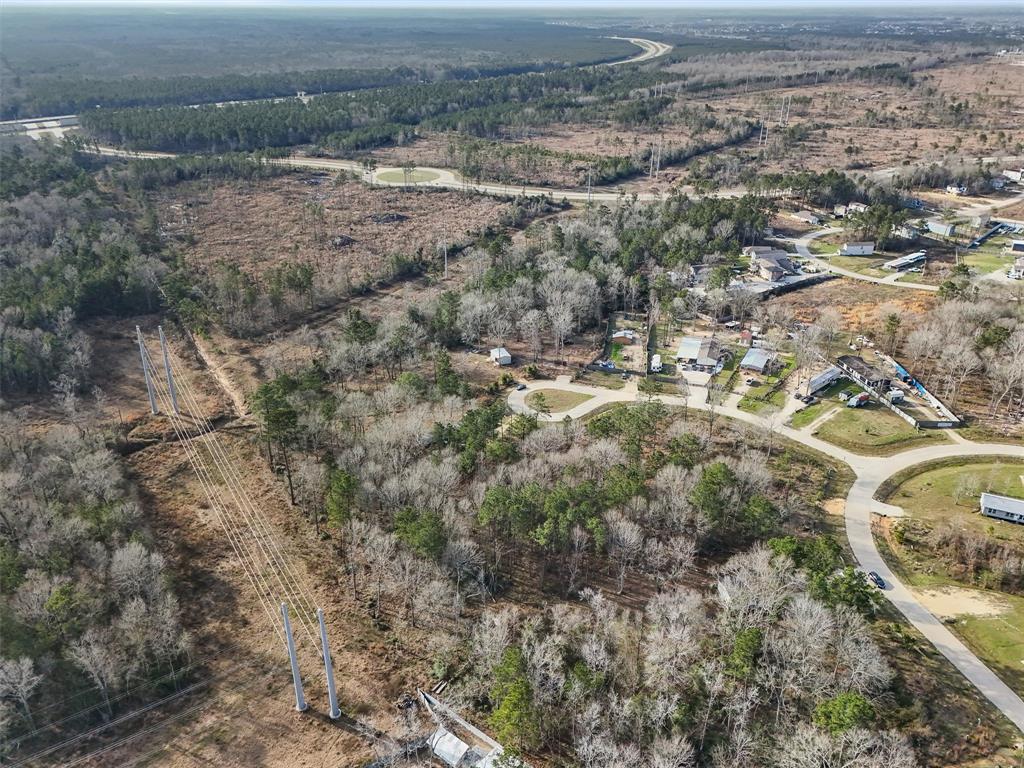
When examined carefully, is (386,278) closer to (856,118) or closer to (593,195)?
(593,195)

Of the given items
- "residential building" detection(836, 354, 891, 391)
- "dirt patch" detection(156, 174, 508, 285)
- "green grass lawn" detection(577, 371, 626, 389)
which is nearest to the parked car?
"residential building" detection(836, 354, 891, 391)

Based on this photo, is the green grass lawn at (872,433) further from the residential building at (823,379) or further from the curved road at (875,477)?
the residential building at (823,379)

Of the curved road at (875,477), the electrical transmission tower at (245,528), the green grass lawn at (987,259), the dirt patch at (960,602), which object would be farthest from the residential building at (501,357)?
the green grass lawn at (987,259)

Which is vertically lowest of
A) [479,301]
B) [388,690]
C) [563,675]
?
[388,690]

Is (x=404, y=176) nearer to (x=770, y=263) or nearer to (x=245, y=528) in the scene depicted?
(x=770, y=263)

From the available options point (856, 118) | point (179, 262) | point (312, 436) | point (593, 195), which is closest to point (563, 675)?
point (312, 436)

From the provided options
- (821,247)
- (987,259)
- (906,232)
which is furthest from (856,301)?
(906,232)
